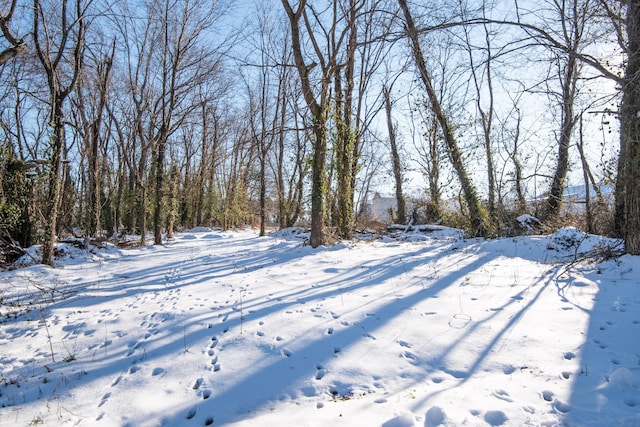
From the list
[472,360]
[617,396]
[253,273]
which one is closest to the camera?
[617,396]

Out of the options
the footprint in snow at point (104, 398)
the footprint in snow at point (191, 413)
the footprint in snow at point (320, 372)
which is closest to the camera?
the footprint in snow at point (191, 413)

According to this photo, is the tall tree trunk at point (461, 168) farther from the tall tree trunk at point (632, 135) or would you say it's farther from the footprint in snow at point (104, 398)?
the footprint in snow at point (104, 398)

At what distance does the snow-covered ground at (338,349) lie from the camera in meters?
2.19

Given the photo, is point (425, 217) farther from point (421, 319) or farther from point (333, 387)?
Result: point (333, 387)

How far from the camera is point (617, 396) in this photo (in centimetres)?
207

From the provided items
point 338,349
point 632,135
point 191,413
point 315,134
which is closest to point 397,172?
point 315,134

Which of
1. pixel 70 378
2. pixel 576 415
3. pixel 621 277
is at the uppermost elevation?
pixel 621 277

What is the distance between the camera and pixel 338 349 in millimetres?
3088

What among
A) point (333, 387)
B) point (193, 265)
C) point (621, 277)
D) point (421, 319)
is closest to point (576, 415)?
point (333, 387)

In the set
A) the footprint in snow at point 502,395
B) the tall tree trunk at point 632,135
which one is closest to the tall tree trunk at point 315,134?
the tall tree trunk at point 632,135

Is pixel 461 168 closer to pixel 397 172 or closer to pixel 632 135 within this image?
pixel 632 135

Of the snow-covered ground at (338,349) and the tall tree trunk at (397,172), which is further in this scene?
the tall tree trunk at (397,172)

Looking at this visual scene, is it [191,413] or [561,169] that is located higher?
[561,169]

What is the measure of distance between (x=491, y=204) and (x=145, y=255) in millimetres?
11650
